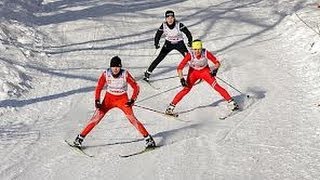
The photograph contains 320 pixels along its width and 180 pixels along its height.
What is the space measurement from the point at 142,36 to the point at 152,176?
10.7m

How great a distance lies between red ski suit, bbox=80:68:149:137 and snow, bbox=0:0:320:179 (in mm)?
488

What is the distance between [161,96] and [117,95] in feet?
11.2

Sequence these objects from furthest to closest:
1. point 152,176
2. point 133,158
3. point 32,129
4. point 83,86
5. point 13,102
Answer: point 83,86 → point 13,102 → point 32,129 → point 133,158 → point 152,176

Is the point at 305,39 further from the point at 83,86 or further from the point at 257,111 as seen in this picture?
the point at 83,86

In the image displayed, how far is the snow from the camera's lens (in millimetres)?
10492

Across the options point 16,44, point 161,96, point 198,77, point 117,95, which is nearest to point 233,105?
point 198,77

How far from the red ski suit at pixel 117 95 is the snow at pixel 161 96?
49cm

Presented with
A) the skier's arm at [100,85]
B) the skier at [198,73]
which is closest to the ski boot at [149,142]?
the skier's arm at [100,85]

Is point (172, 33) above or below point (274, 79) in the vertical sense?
above

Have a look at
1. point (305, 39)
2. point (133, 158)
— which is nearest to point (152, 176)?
point (133, 158)

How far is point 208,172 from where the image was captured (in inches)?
399

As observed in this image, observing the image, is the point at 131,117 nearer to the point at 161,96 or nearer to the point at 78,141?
the point at 78,141

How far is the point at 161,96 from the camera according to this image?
47.6 feet

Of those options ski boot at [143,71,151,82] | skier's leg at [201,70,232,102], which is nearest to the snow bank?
ski boot at [143,71,151,82]
